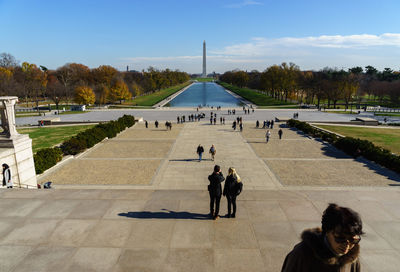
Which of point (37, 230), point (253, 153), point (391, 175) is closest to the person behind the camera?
point (37, 230)

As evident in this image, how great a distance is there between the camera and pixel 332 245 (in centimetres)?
223

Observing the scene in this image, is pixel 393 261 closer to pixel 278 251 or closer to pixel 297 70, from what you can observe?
pixel 278 251

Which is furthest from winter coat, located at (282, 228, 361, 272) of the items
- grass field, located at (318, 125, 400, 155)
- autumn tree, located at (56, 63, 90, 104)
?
autumn tree, located at (56, 63, 90, 104)

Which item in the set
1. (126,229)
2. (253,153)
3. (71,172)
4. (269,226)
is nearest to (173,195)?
(126,229)

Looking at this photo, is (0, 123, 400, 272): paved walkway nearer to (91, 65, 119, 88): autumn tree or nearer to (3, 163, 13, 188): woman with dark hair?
(3, 163, 13, 188): woman with dark hair

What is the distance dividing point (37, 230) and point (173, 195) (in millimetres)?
4046

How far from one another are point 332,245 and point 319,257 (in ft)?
0.55

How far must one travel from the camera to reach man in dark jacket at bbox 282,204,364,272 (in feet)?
7.09

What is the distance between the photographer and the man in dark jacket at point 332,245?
2160 millimetres

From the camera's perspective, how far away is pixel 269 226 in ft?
21.6

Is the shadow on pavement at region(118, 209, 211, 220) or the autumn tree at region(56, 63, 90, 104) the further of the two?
the autumn tree at region(56, 63, 90, 104)

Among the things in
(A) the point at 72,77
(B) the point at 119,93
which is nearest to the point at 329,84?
(B) the point at 119,93

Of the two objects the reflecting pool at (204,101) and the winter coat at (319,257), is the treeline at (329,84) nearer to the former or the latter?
the reflecting pool at (204,101)

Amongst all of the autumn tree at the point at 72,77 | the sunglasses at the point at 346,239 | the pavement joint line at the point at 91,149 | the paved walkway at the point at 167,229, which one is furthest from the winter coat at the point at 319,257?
the autumn tree at the point at 72,77
